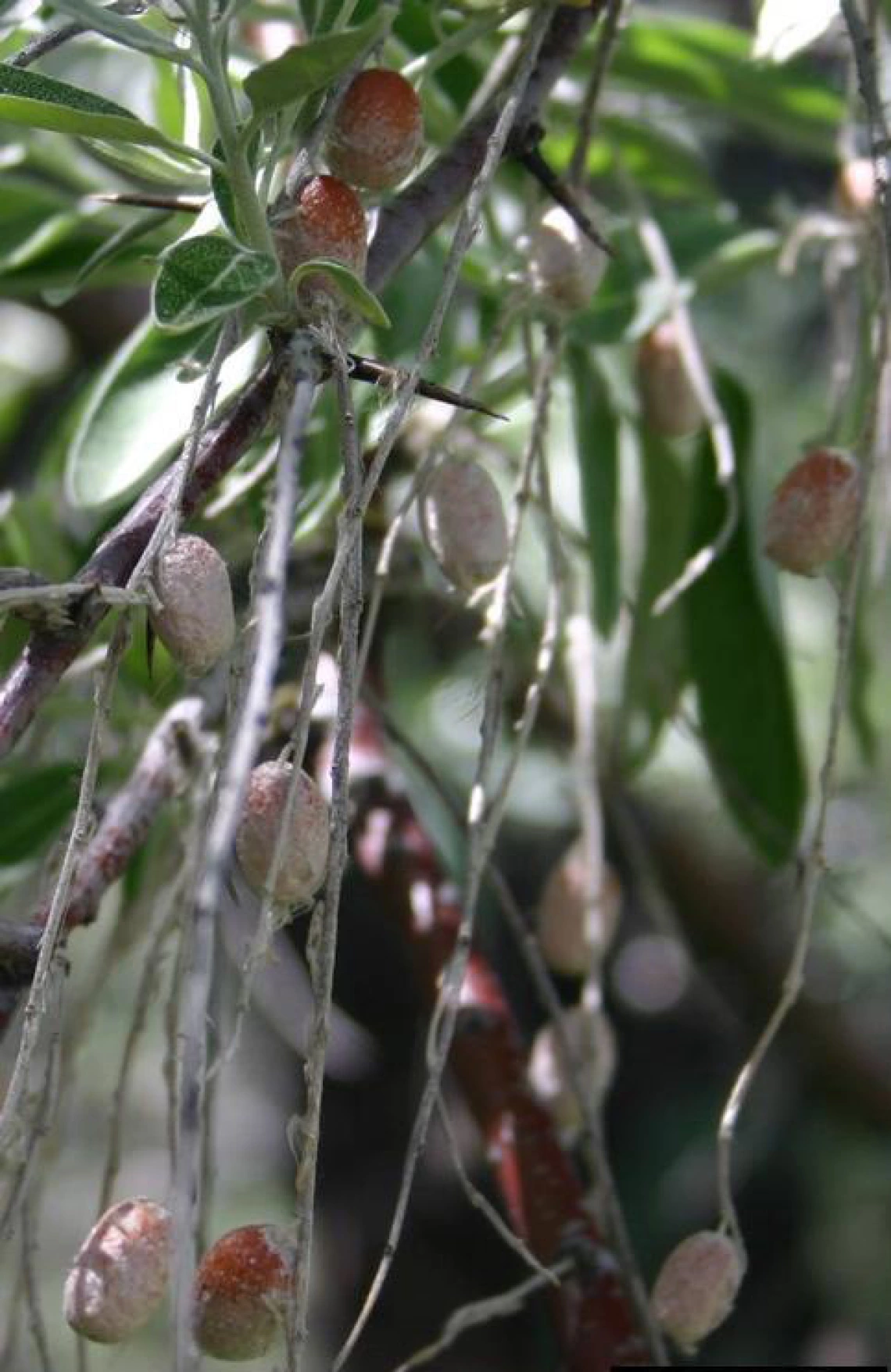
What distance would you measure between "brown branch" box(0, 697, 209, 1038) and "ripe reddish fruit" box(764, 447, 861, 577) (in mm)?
223

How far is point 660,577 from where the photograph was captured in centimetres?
92

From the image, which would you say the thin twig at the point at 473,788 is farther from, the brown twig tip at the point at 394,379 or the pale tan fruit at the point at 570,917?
the pale tan fruit at the point at 570,917

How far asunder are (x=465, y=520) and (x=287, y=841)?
7.1 inches

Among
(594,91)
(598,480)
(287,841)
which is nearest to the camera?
(287,841)

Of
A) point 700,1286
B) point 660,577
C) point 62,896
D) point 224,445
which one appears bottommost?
point 700,1286

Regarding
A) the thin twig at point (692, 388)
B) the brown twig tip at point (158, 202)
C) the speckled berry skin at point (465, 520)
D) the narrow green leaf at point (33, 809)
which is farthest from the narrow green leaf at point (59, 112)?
the narrow green leaf at point (33, 809)

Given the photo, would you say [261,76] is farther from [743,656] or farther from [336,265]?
[743,656]

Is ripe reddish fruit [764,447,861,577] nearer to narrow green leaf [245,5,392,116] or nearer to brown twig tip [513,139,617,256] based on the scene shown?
brown twig tip [513,139,617,256]

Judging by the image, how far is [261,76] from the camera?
0.46 metres

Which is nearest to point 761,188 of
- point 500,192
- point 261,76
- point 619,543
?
point 500,192

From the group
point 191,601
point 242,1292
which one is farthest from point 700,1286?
point 191,601

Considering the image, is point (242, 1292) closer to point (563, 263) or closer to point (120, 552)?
point (120, 552)

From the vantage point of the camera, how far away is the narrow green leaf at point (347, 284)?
463 mm

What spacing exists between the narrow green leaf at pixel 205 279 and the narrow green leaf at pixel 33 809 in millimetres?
380
